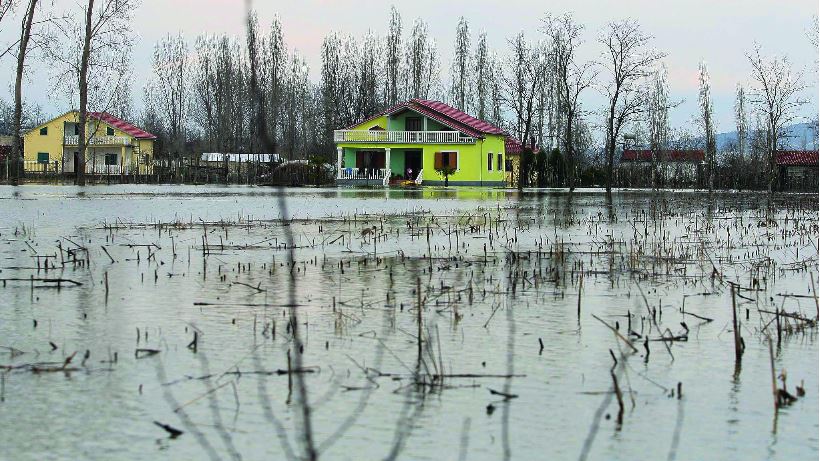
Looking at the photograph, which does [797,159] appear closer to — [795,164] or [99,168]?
Result: [795,164]

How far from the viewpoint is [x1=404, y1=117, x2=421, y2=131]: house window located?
69.0 meters

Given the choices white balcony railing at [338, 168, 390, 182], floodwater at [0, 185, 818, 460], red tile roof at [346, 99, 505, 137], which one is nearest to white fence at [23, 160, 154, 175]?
white balcony railing at [338, 168, 390, 182]

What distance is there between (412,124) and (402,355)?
62928 mm

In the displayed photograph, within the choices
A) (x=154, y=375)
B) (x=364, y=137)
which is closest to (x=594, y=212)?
(x=154, y=375)

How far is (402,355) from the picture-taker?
6730 mm

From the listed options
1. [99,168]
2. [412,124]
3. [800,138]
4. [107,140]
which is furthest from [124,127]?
[800,138]

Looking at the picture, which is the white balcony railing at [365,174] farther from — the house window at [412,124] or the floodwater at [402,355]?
the floodwater at [402,355]

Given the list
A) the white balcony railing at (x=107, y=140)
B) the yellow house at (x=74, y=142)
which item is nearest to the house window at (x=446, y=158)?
the yellow house at (x=74, y=142)

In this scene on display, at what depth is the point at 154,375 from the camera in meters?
6.12

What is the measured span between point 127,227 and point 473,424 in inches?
555

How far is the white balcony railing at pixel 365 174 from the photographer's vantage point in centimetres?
6525

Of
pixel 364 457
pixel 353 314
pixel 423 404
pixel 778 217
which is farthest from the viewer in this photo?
pixel 778 217

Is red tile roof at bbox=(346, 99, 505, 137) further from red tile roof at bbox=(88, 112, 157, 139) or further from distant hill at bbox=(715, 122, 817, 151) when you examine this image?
red tile roof at bbox=(88, 112, 157, 139)

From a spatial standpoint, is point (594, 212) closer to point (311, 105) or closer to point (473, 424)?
point (473, 424)
